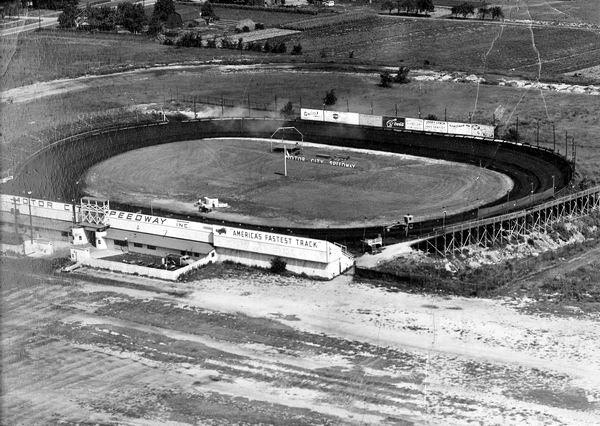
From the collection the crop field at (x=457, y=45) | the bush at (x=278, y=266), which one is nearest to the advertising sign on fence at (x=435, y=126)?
the crop field at (x=457, y=45)

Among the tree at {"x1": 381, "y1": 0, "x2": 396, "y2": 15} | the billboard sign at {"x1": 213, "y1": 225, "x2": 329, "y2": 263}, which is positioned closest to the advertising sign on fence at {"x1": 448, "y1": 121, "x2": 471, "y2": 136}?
the billboard sign at {"x1": 213, "y1": 225, "x2": 329, "y2": 263}

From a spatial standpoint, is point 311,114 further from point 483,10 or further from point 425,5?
point 425,5

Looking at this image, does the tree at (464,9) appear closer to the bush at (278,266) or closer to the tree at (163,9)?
the tree at (163,9)

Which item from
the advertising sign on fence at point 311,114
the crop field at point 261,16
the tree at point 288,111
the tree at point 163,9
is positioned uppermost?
the tree at point 163,9

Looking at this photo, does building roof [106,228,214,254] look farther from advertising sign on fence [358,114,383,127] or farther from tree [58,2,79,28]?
tree [58,2,79,28]

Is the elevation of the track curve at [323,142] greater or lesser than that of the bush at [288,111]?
lesser

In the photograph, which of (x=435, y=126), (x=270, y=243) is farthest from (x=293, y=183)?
(x=270, y=243)

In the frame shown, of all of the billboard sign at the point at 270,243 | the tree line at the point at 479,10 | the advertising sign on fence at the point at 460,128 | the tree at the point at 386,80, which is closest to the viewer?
the billboard sign at the point at 270,243
